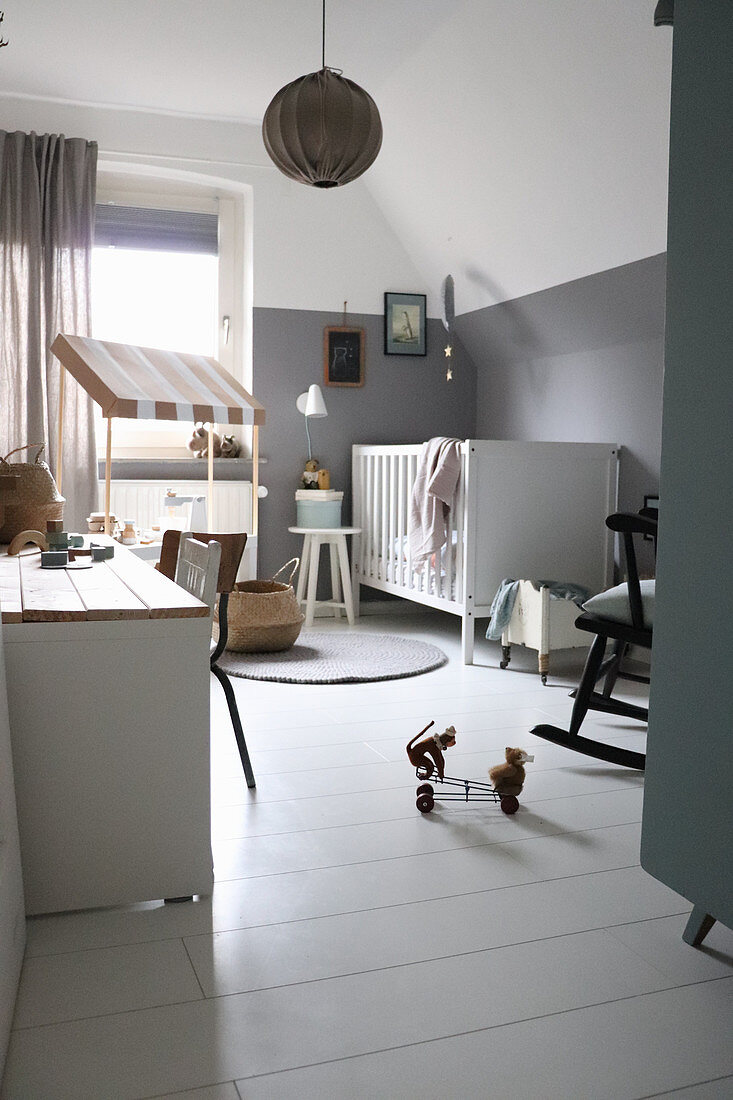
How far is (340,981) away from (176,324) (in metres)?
4.09

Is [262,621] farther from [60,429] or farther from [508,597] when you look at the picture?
[60,429]

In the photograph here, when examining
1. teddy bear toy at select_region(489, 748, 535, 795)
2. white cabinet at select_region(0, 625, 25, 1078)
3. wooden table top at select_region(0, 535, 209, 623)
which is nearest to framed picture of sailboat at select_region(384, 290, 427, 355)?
wooden table top at select_region(0, 535, 209, 623)

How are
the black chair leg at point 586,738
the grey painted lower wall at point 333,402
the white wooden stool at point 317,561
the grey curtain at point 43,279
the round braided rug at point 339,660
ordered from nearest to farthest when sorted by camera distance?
the black chair leg at point 586,738 < the round braided rug at point 339,660 < the grey curtain at point 43,279 < the white wooden stool at point 317,561 < the grey painted lower wall at point 333,402

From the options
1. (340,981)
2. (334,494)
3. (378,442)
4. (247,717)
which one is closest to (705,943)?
(340,981)

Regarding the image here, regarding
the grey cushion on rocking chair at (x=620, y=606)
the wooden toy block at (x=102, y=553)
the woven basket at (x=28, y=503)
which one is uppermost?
the woven basket at (x=28, y=503)

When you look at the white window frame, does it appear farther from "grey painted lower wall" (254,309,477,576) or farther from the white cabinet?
the white cabinet

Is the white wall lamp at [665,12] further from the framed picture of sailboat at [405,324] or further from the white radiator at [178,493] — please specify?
the framed picture of sailboat at [405,324]

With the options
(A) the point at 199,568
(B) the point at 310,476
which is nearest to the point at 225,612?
(A) the point at 199,568

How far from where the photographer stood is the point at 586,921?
1.65 metres

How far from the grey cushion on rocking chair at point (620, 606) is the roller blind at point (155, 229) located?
329 centimetres

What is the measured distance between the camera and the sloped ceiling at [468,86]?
3.17m

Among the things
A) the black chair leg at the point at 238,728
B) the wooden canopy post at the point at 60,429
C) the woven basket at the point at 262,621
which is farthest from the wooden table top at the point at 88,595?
the wooden canopy post at the point at 60,429

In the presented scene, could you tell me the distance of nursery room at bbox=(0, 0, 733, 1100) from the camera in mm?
1360

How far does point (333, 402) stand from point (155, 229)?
1248 millimetres
